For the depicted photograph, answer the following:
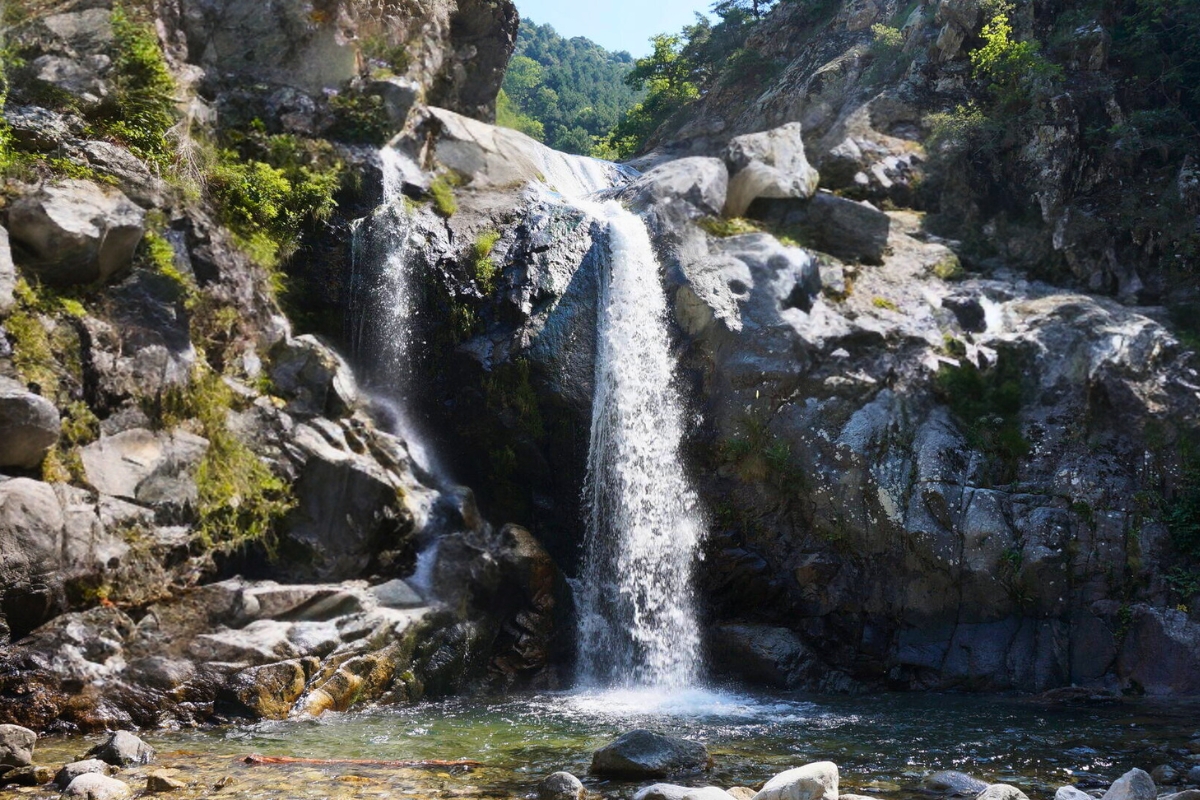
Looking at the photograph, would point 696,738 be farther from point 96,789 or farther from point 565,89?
point 565,89

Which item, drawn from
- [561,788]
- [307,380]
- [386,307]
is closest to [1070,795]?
[561,788]

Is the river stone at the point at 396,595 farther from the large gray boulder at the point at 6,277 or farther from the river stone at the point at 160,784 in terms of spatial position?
the large gray boulder at the point at 6,277

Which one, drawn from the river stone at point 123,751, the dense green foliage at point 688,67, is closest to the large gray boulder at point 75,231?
the river stone at point 123,751

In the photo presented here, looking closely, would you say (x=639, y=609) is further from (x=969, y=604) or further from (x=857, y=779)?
(x=857, y=779)

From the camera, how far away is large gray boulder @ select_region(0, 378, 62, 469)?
9.09 m

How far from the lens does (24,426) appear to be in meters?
9.17

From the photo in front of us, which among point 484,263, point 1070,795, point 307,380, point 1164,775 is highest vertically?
point 484,263

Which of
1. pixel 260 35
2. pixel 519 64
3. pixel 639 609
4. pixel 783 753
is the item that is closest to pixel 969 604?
pixel 639 609

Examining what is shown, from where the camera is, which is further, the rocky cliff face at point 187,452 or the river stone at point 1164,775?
the rocky cliff face at point 187,452

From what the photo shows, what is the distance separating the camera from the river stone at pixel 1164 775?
23.6 feet

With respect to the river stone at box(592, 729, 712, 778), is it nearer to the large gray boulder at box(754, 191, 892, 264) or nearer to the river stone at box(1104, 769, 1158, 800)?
the river stone at box(1104, 769, 1158, 800)

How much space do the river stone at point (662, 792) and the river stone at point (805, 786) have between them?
550 mm

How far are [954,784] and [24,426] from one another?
364 inches

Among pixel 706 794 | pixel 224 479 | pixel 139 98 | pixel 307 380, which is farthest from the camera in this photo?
pixel 139 98
